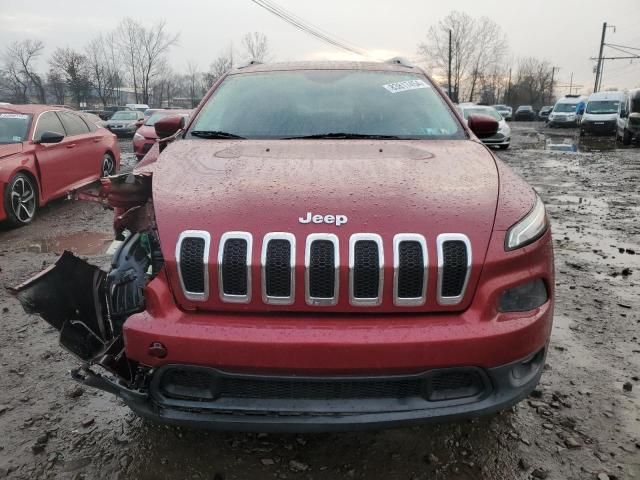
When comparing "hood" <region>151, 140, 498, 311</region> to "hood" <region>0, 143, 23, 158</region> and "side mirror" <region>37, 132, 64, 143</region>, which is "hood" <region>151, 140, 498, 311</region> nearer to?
"hood" <region>0, 143, 23, 158</region>

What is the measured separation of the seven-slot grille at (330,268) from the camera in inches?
76.9

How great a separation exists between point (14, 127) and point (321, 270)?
6976mm

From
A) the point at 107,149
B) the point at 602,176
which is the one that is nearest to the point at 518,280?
the point at 107,149

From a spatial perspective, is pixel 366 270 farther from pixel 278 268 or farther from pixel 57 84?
pixel 57 84

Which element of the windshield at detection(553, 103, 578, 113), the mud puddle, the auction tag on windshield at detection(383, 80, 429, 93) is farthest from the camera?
the windshield at detection(553, 103, 578, 113)

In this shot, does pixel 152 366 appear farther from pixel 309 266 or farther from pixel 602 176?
pixel 602 176

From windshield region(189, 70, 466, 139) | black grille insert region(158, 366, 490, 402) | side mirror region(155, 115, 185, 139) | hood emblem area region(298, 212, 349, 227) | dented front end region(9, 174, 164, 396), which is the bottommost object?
black grille insert region(158, 366, 490, 402)

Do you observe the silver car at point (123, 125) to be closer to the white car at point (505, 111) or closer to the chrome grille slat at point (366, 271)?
the chrome grille slat at point (366, 271)

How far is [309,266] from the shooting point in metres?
1.95

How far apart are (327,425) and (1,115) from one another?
737cm

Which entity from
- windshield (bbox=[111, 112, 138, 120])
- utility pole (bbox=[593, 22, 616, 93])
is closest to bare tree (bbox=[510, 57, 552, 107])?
utility pole (bbox=[593, 22, 616, 93])

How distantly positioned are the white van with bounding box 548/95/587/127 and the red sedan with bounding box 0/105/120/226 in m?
32.8

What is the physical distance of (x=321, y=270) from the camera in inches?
77.2

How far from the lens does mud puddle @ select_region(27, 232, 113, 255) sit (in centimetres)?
588
